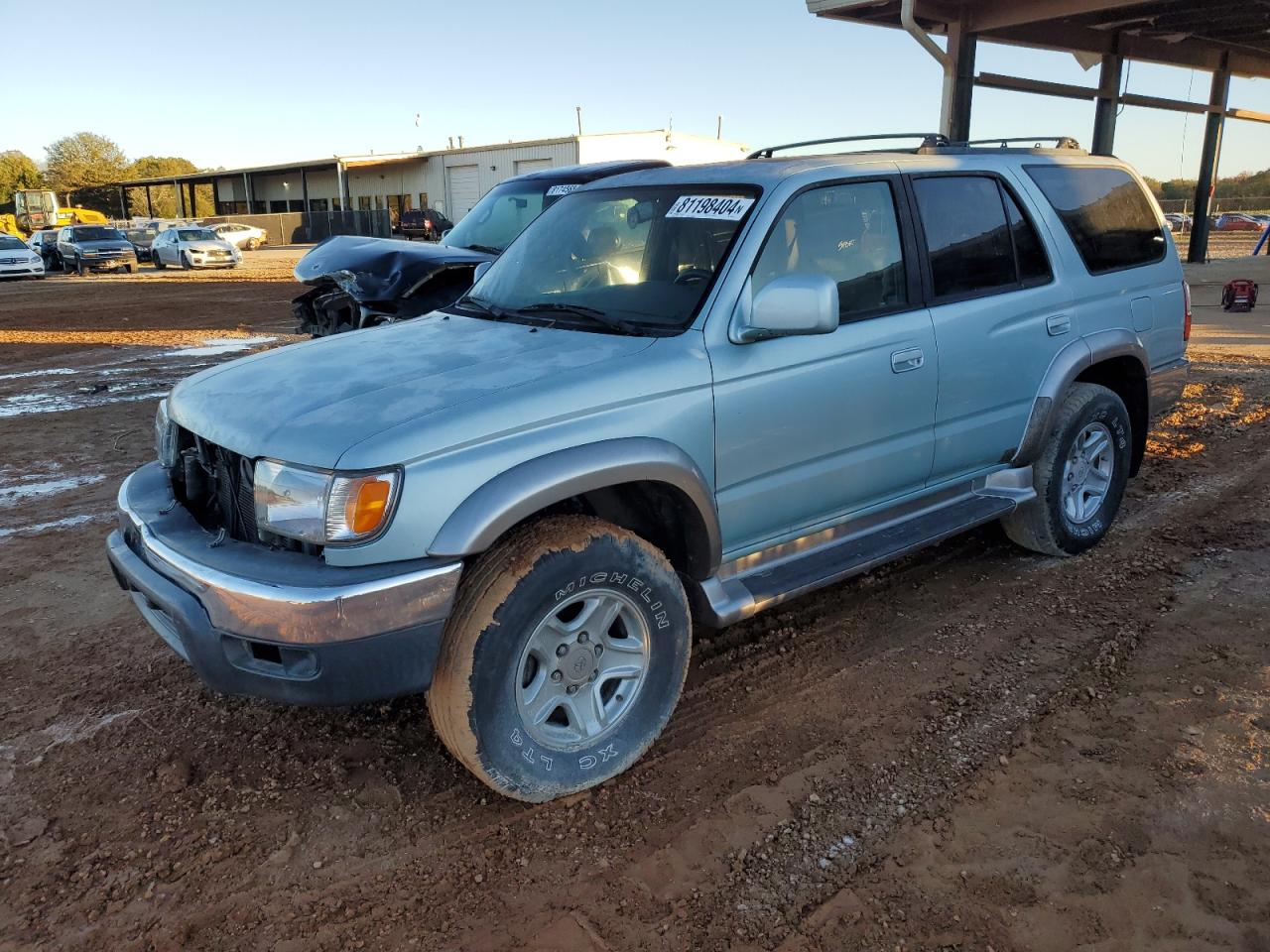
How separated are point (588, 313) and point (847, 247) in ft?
3.53

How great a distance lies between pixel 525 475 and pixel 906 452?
1823 mm

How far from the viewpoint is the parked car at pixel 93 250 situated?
89.2 ft

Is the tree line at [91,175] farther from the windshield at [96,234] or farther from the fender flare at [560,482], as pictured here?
the fender flare at [560,482]

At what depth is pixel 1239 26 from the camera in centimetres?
1421

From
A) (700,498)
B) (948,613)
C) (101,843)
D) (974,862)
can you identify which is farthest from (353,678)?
A: (948,613)

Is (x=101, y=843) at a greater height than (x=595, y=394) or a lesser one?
lesser

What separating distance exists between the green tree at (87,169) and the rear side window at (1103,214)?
81248 mm

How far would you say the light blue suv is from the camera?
8.38 ft

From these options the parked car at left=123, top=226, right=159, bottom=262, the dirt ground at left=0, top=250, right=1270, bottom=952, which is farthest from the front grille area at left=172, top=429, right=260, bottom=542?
the parked car at left=123, top=226, right=159, bottom=262

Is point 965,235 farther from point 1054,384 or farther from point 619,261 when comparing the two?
point 619,261

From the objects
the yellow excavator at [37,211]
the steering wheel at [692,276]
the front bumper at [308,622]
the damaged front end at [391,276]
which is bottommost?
the front bumper at [308,622]

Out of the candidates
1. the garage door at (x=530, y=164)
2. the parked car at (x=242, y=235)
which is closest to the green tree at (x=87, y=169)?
the parked car at (x=242, y=235)

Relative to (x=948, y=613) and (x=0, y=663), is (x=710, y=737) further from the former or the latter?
(x=0, y=663)

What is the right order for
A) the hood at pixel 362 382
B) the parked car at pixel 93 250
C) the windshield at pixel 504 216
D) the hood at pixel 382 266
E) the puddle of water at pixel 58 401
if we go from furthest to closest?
the parked car at pixel 93 250, the puddle of water at pixel 58 401, the windshield at pixel 504 216, the hood at pixel 382 266, the hood at pixel 362 382
